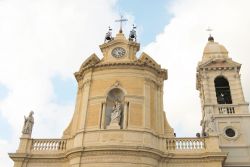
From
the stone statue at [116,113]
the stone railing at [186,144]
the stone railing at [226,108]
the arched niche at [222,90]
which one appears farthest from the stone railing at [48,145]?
the arched niche at [222,90]

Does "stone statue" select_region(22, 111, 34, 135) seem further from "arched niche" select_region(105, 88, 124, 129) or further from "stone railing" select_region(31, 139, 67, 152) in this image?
"arched niche" select_region(105, 88, 124, 129)

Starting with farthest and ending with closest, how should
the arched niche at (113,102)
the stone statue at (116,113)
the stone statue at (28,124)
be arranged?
1. the stone statue at (28,124)
2. the arched niche at (113,102)
3. the stone statue at (116,113)

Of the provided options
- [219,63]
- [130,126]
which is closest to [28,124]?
[130,126]

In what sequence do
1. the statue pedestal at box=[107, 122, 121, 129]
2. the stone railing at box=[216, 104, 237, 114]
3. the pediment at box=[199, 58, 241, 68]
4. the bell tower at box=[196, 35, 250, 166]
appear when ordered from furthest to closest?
the pediment at box=[199, 58, 241, 68] < the stone railing at box=[216, 104, 237, 114] < the bell tower at box=[196, 35, 250, 166] < the statue pedestal at box=[107, 122, 121, 129]

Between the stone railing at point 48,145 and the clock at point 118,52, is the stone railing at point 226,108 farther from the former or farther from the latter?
the stone railing at point 48,145

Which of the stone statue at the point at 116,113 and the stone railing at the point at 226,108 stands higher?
the stone railing at the point at 226,108

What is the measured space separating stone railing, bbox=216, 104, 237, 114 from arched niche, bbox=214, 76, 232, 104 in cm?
81

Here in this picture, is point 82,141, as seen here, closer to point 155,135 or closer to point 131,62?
point 155,135

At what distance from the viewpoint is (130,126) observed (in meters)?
16.7

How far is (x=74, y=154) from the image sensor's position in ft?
53.4

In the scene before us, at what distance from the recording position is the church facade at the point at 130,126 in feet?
52.4

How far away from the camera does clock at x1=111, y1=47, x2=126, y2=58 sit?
1947 centimetres

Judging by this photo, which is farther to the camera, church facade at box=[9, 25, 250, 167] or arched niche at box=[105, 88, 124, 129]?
arched niche at box=[105, 88, 124, 129]

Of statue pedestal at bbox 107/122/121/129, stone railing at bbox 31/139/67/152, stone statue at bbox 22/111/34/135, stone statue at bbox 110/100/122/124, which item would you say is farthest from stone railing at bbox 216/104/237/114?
stone statue at bbox 22/111/34/135
